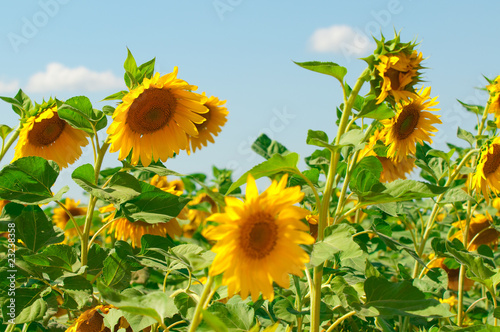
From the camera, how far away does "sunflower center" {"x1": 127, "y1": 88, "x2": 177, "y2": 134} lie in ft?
5.53

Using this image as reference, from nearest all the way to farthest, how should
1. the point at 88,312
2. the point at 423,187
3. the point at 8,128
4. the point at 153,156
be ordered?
the point at 423,187 → the point at 88,312 → the point at 153,156 → the point at 8,128

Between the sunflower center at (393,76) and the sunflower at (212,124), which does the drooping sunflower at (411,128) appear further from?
the sunflower at (212,124)

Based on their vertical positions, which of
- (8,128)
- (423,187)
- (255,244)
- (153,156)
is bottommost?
(255,244)

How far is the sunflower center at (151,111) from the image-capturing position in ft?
5.53

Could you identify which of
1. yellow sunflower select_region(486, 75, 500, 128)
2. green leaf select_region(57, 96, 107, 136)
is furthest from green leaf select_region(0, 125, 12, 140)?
yellow sunflower select_region(486, 75, 500, 128)

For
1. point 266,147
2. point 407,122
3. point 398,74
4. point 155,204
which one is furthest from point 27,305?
point 407,122

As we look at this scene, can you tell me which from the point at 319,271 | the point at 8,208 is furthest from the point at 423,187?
the point at 8,208

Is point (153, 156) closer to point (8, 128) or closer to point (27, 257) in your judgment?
point (27, 257)

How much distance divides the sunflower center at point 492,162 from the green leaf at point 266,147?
0.86 meters

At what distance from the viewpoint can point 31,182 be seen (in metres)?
1.65

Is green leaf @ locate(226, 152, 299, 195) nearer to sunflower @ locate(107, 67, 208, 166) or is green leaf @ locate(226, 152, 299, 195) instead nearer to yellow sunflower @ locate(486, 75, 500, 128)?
sunflower @ locate(107, 67, 208, 166)

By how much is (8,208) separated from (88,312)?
68cm

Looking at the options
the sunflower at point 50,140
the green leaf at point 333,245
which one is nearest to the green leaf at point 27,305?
the sunflower at point 50,140

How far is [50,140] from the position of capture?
2068 millimetres
